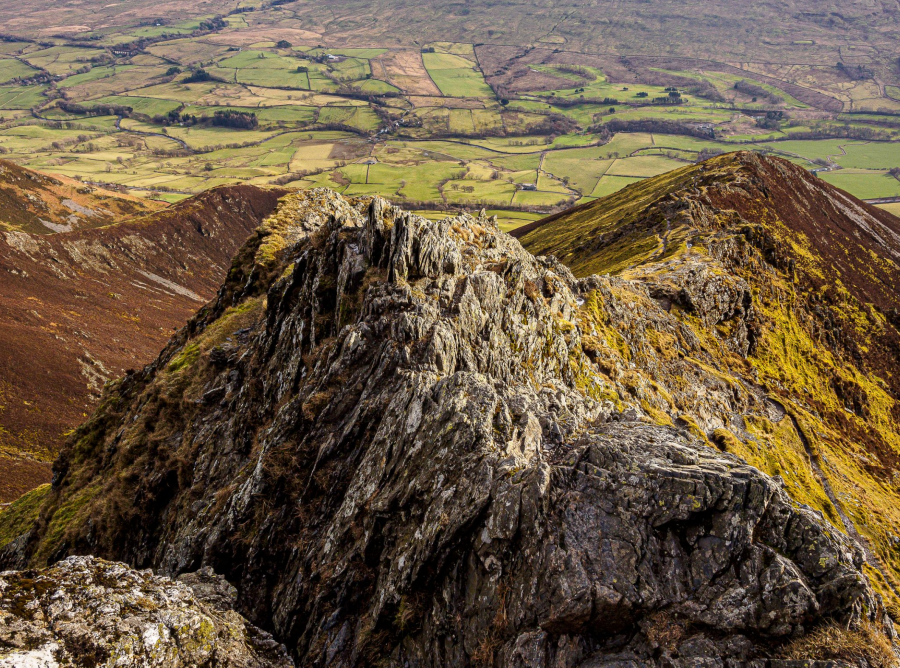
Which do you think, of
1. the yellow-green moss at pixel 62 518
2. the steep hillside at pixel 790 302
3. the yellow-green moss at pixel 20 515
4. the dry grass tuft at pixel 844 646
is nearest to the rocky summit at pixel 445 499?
the dry grass tuft at pixel 844 646

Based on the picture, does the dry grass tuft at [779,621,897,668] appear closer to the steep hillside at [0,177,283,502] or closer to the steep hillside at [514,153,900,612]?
the steep hillside at [514,153,900,612]

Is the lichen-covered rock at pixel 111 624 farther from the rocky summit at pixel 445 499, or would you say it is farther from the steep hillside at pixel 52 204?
the steep hillside at pixel 52 204

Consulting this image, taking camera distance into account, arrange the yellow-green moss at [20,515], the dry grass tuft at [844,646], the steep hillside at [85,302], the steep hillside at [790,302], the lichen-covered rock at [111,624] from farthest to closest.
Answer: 1. the steep hillside at [85,302]
2. the yellow-green moss at [20,515]
3. the steep hillside at [790,302]
4. the lichen-covered rock at [111,624]
5. the dry grass tuft at [844,646]

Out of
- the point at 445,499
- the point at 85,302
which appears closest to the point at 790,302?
the point at 445,499

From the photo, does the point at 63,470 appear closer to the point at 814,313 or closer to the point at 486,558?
the point at 486,558

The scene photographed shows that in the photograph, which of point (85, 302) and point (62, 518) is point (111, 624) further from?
point (85, 302)

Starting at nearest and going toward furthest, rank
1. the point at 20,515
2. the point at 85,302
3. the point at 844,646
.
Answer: the point at 844,646 < the point at 20,515 < the point at 85,302
